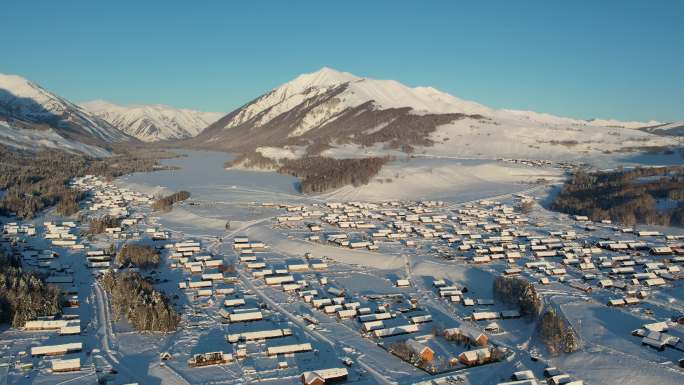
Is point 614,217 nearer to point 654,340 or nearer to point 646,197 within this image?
point 646,197

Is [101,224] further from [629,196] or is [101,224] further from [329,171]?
[629,196]

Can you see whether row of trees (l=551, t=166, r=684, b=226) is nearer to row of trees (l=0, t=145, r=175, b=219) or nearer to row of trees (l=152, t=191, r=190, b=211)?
row of trees (l=152, t=191, r=190, b=211)

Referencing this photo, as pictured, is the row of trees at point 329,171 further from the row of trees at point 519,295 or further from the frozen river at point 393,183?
the row of trees at point 519,295

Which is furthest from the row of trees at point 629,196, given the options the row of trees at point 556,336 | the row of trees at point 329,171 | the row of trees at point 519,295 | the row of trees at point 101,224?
the row of trees at point 101,224

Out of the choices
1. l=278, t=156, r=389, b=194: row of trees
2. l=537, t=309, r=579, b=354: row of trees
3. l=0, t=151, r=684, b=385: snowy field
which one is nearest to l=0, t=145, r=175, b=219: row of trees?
l=0, t=151, r=684, b=385: snowy field

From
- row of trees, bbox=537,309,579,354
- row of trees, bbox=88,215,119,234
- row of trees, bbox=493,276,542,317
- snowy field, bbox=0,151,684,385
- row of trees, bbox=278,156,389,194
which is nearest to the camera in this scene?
snowy field, bbox=0,151,684,385

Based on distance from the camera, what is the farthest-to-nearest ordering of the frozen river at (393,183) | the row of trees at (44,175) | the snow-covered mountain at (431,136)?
the snow-covered mountain at (431,136), the frozen river at (393,183), the row of trees at (44,175)

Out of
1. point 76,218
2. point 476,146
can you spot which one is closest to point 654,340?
point 76,218

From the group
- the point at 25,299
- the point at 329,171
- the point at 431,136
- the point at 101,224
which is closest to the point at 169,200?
the point at 101,224
